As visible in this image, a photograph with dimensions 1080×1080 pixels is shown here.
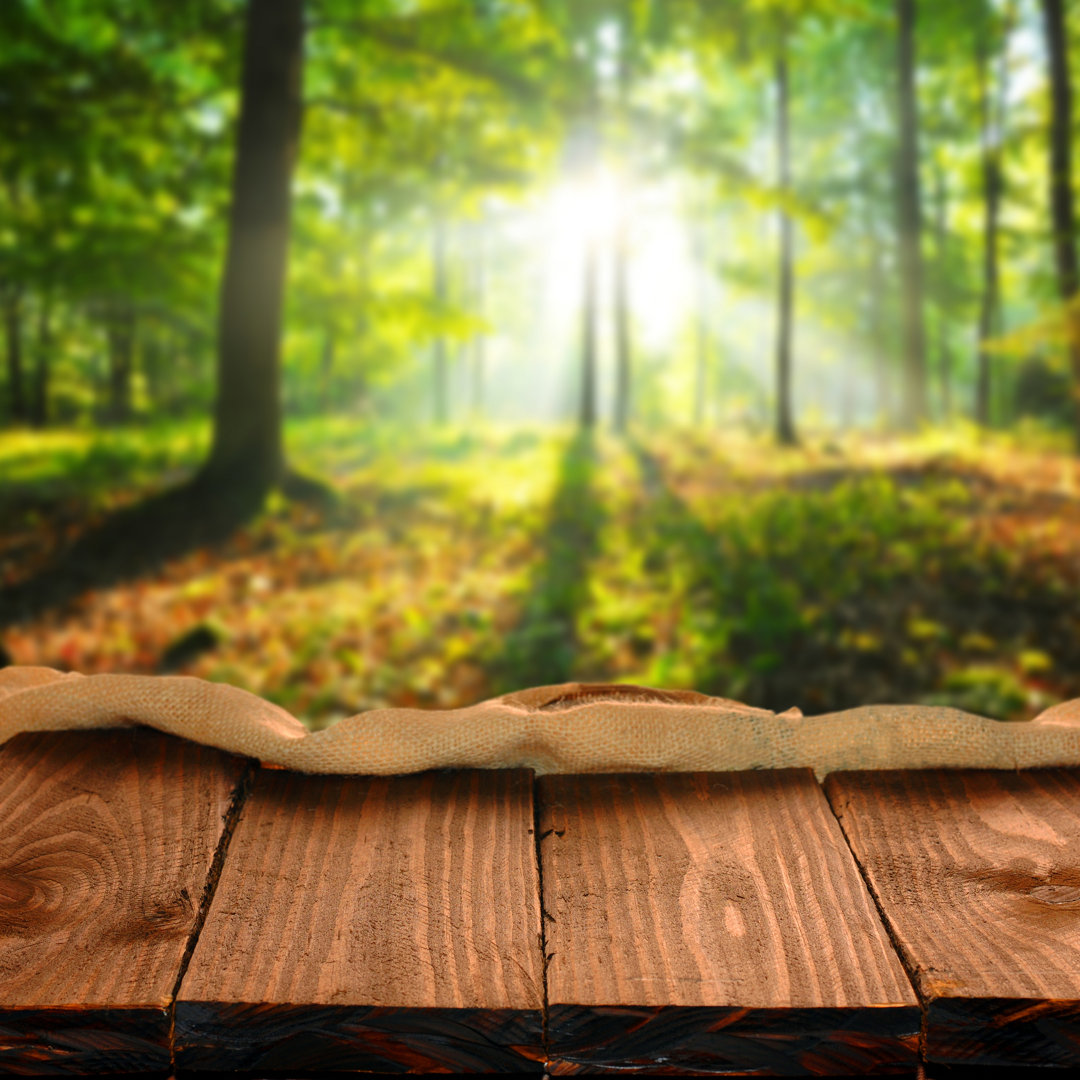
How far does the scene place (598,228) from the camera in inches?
523

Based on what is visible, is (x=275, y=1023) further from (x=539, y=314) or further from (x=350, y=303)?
(x=539, y=314)

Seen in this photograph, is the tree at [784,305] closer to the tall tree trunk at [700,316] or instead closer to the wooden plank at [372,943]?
the wooden plank at [372,943]

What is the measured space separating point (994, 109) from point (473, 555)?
47.2 ft

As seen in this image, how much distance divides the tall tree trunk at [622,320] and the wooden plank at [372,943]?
13.1 metres

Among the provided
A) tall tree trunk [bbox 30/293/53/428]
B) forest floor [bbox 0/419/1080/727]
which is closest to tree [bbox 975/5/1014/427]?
forest floor [bbox 0/419/1080/727]

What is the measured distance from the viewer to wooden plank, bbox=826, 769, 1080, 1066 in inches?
24.1

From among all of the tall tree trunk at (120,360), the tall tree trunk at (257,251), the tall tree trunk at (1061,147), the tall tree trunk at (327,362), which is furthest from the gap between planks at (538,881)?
the tall tree trunk at (120,360)

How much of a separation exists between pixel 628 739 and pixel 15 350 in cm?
1386

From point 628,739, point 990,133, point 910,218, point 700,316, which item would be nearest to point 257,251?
point 628,739

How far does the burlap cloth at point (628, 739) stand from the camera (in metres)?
0.87

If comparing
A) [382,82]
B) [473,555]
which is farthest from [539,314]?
[473,555]

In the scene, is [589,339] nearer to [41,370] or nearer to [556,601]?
[556,601]

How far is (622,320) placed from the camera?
14523 mm

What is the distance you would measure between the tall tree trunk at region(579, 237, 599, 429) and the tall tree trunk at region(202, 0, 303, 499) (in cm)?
570
